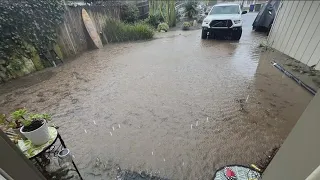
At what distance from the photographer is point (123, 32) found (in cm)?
884

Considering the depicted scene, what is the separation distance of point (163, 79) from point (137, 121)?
6.22 feet

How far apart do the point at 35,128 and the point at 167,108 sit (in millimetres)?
2289

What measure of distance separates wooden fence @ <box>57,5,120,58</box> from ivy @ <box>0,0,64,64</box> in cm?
33

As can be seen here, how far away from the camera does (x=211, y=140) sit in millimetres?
2666

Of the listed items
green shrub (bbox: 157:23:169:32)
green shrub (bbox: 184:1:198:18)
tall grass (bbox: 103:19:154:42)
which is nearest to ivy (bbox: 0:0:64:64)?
tall grass (bbox: 103:19:154:42)

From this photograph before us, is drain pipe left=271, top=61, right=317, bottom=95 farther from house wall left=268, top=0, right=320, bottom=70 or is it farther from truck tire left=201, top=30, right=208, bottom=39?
truck tire left=201, top=30, right=208, bottom=39

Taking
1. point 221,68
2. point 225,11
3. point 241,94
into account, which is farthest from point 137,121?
point 225,11

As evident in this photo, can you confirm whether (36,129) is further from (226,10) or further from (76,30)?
(226,10)

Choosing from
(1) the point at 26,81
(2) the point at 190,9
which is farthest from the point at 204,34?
(1) the point at 26,81

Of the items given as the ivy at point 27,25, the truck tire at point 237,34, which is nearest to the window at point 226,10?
the truck tire at point 237,34

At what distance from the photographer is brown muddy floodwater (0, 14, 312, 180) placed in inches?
94.8

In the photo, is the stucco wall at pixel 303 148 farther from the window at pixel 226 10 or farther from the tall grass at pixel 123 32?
the tall grass at pixel 123 32

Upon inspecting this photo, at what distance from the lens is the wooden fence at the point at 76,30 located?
648cm

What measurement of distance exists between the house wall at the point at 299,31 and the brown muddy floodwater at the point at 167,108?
31.2 inches
